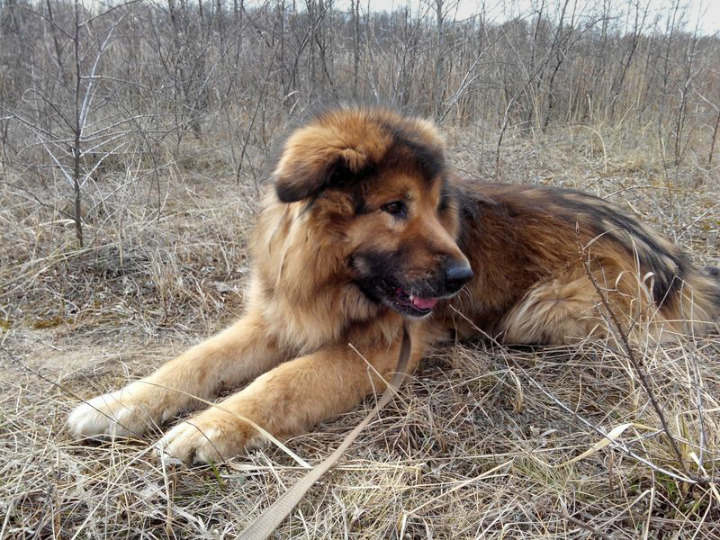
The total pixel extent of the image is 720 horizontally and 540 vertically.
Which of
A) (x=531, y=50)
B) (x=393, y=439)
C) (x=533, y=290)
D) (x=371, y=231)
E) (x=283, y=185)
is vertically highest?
(x=531, y=50)

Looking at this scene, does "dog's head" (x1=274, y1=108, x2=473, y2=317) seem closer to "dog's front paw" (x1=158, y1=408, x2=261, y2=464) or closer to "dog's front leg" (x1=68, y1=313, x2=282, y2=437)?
"dog's front leg" (x1=68, y1=313, x2=282, y2=437)

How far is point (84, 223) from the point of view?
3916 millimetres

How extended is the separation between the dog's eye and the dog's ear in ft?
0.63

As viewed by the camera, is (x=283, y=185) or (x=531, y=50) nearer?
(x=283, y=185)

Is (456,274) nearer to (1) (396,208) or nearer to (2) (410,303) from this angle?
(2) (410,303)

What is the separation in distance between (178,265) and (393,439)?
218cm

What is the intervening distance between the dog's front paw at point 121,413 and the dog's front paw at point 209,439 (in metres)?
0.21

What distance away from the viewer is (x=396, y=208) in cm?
242

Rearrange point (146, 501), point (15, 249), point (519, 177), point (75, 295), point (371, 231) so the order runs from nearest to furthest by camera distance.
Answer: point (146, 501) < point (371, 231) < point (75, 295) < point (15, 249) < point (519, 177)

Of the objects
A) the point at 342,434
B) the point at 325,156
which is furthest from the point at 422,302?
the point at 325,156

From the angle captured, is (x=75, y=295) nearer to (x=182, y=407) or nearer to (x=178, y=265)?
(x=178, y=265)

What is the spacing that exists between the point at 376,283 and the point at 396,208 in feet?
1.17

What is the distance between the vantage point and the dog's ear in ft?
7.21

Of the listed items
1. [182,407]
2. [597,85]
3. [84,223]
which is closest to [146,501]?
[182,407]
